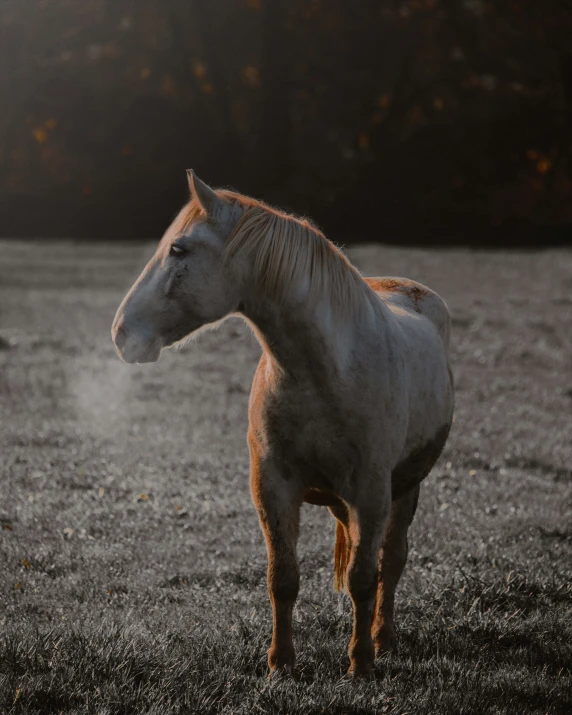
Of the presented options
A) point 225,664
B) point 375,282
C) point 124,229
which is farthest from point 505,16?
point 225,664

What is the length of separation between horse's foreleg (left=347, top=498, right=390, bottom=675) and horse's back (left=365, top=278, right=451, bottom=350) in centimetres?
147

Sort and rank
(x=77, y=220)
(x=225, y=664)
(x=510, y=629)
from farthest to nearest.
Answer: (x=77, y=220) < (x=510, y=629) < (x=225, y=664)

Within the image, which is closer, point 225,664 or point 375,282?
point 225,664

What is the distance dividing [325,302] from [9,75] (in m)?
28.1

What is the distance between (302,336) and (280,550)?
97 centimetres

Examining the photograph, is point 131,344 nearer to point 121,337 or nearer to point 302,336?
point 121,337

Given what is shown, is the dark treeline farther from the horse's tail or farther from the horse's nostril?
the horse's nostril

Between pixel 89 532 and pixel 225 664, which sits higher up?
pixel 225 664

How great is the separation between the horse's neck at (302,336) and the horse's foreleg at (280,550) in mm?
512

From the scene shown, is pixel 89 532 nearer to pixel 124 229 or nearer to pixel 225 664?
pixel 225 664

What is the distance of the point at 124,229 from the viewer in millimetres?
27141

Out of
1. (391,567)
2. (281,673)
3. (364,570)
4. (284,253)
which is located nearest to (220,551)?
(391,567)

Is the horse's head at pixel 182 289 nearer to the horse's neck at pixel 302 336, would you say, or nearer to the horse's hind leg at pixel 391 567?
the horse's neck at pixel 302 336

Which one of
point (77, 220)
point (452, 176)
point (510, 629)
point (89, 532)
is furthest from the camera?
point (77, 220)
